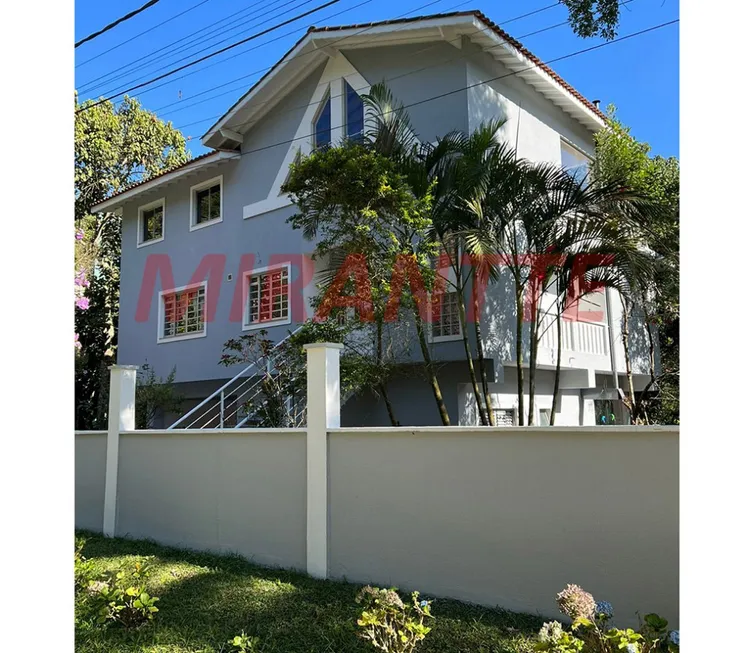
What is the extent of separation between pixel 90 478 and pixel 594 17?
8.68 meters

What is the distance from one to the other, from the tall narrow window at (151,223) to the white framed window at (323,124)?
215 inches

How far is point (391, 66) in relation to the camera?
11703 mm

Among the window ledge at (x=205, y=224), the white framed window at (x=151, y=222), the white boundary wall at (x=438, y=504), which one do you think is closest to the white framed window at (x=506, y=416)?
the white boundary wall at (x=438, y=504)

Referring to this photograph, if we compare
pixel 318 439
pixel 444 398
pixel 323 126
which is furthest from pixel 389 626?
pixel 323 126

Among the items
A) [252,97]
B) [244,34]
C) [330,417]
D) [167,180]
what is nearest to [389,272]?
[330,417]

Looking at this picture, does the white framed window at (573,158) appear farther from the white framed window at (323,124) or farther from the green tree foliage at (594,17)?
the green tree foliage at (594,17)

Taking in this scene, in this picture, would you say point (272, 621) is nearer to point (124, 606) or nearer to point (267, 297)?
point (124, 606)

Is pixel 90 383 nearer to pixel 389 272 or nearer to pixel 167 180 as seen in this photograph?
pixel 167 180

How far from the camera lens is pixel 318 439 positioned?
6477 mm

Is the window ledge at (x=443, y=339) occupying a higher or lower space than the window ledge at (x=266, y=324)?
lower

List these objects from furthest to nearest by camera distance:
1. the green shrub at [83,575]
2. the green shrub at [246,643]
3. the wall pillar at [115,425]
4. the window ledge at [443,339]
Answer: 1. the window ledge at [443,339]
2. the wall pillar at [115,425]
3. the green shrub at [83,575]
4. the green shrub at [246,643]

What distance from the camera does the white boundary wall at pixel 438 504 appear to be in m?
4.59

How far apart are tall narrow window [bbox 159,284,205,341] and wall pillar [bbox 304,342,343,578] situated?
8679 millimetres
